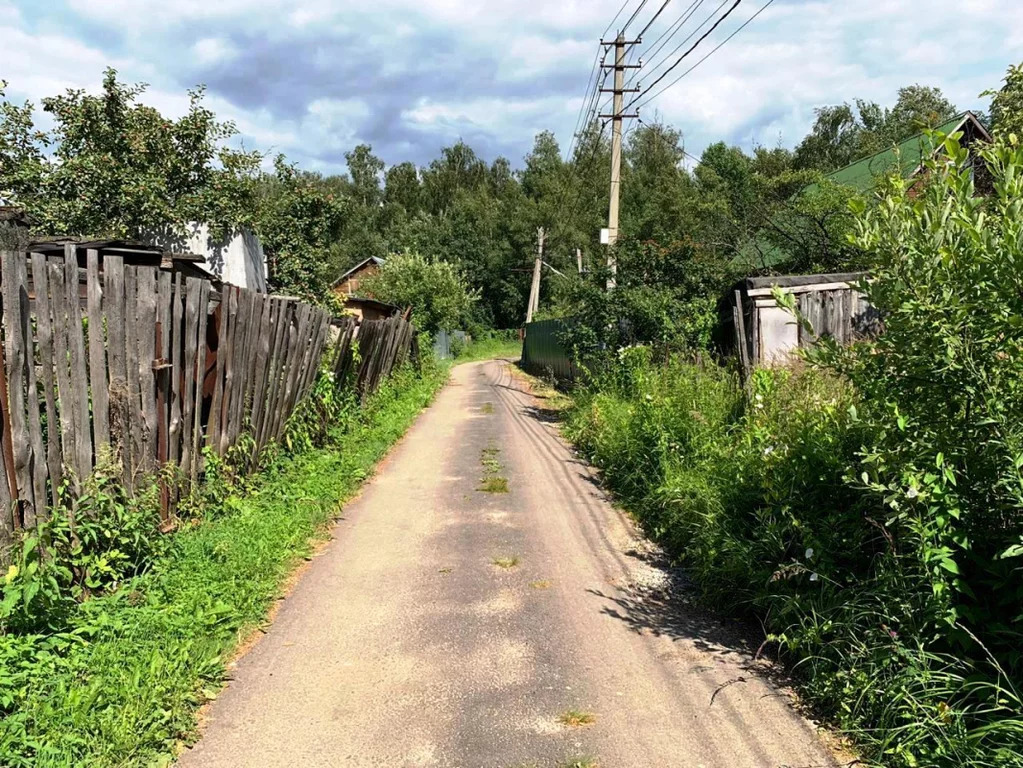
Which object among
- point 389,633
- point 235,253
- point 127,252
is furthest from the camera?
point 235,253

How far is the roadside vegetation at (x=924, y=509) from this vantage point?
2516 millimetres

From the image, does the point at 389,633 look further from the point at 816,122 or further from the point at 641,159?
the point at 641,159

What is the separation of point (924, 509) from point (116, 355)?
4.37 meters

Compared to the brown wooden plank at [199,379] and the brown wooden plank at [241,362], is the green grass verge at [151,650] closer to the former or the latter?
the brown wooden plank at [199,379]

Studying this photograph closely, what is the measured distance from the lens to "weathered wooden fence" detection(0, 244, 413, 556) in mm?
3230

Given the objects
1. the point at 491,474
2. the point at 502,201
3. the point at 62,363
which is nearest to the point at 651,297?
the point at 491,474

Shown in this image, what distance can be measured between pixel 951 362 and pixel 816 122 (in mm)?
44464

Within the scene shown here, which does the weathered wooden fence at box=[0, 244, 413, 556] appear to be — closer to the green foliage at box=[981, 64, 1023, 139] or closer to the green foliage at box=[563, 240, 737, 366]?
the green foliage at box=[981, 64, 1023, 139]

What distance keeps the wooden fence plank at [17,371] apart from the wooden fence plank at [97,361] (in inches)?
18.3

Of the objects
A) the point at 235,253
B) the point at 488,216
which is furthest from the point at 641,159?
the point at 235,253

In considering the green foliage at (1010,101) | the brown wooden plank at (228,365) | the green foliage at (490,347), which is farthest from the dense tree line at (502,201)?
the brown wooden plank at (228,365)

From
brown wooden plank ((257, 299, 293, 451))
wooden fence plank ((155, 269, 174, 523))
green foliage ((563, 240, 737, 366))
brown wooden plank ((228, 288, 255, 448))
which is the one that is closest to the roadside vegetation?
wooden fence plank ((155, 269, 174, 523))

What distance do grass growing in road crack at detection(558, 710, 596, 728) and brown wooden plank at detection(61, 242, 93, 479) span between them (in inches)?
113

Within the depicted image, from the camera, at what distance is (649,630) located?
390 cm
